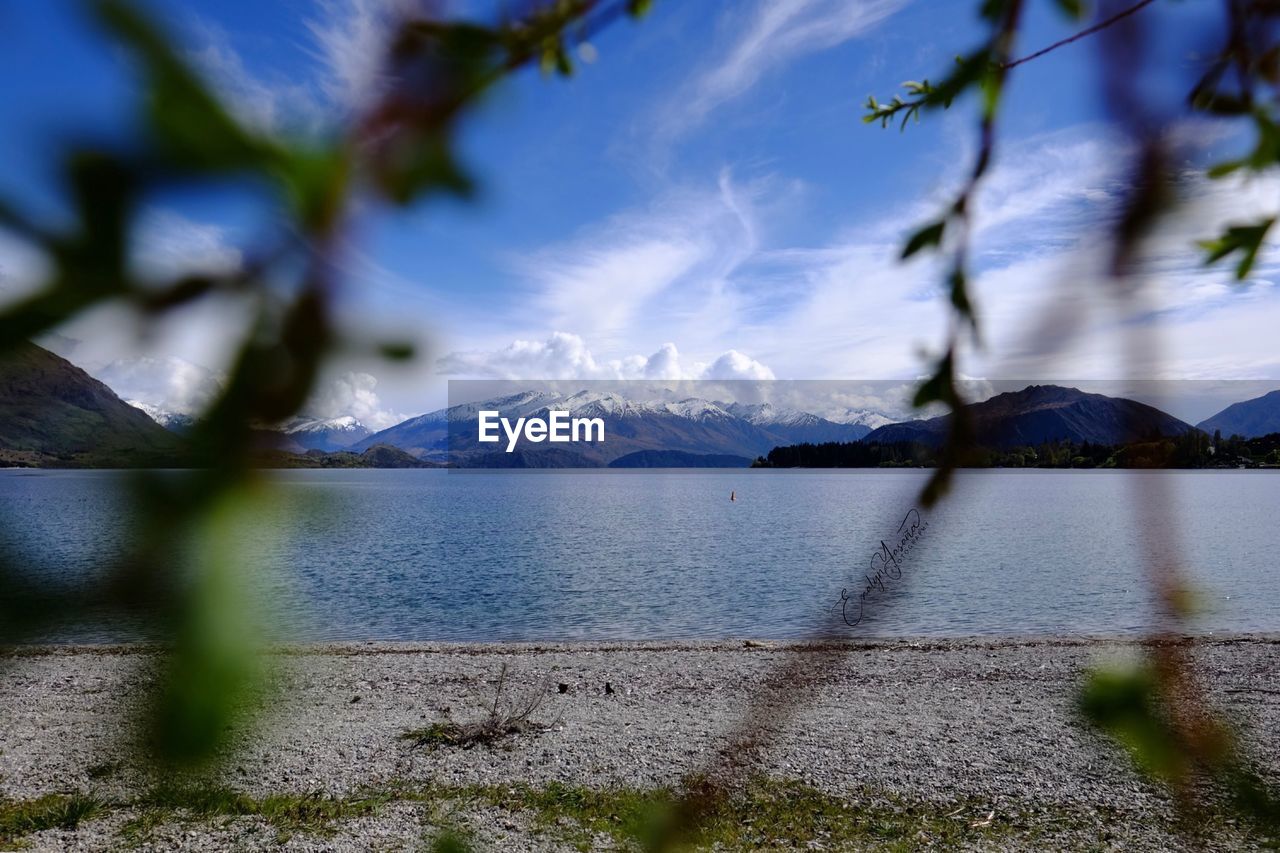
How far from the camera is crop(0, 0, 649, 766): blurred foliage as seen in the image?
15.7 inches

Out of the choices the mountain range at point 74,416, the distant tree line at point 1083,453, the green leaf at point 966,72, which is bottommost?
the distant tree line at point 1083,453

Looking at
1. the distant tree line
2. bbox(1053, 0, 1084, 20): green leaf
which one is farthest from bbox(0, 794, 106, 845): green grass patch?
bbox(1053, 0, 1084, 20): green leaf

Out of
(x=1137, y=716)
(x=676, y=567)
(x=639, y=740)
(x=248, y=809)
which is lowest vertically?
(x=676, y=567)

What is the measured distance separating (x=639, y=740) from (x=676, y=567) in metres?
36.5

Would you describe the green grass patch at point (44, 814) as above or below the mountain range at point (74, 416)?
below

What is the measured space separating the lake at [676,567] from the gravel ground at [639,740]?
7.92ft

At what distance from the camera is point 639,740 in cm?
1355

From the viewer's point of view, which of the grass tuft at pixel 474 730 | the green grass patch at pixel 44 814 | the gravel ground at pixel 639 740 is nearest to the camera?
the green grass patch at pixel 44 814

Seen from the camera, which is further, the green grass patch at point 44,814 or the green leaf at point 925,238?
the green grass patch at point 44,814

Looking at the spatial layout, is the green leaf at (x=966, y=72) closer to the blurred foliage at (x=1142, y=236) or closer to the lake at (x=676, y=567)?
the blurred foliage at (x=1142, y=236)

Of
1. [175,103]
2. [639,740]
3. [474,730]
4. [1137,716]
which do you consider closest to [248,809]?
[474,730]

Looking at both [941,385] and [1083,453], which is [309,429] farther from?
[1083,453]

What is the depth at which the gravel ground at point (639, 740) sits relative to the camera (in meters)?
9.92

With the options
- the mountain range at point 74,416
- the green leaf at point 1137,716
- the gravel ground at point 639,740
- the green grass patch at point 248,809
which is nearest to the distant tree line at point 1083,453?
the green leaf at point 1137,716
